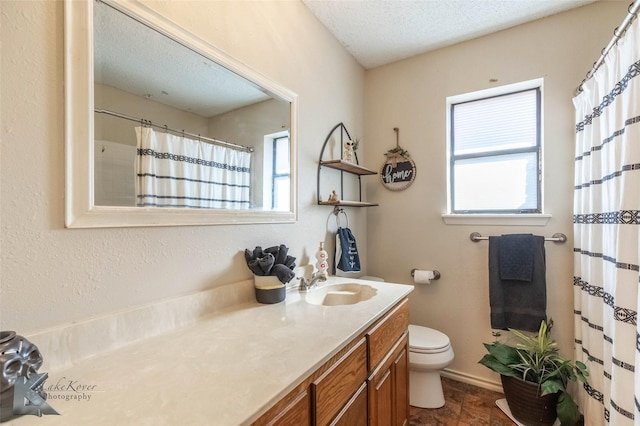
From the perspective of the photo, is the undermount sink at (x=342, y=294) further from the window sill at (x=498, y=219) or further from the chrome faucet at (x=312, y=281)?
the window sill at (x=498, y=219)

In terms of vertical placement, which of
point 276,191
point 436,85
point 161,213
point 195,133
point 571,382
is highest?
point 436,85

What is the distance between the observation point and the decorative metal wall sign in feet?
7.42

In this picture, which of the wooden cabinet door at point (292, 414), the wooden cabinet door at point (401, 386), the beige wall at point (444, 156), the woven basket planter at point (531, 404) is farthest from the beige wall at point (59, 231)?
the woven basket planter at point (531, 404)

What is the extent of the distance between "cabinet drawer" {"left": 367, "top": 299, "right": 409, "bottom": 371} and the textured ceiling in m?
1.80

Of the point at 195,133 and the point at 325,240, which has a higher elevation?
the point at 195,133

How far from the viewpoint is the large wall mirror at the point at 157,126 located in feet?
2.56

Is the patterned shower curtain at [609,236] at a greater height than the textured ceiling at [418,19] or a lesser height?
lesser

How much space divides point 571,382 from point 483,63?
2186mm

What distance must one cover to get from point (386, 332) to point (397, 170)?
143 centimetres

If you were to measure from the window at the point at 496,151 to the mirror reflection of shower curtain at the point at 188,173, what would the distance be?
1.67 m

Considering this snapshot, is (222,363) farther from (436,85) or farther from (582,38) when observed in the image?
(582,38)

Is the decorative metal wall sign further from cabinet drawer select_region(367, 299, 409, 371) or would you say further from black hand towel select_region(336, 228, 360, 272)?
cabinet drawer select_region(367, 299, 409, 371)

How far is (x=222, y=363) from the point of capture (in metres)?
0.73

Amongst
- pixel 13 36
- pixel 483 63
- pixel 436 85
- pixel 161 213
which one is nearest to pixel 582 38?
pixel 483 63
